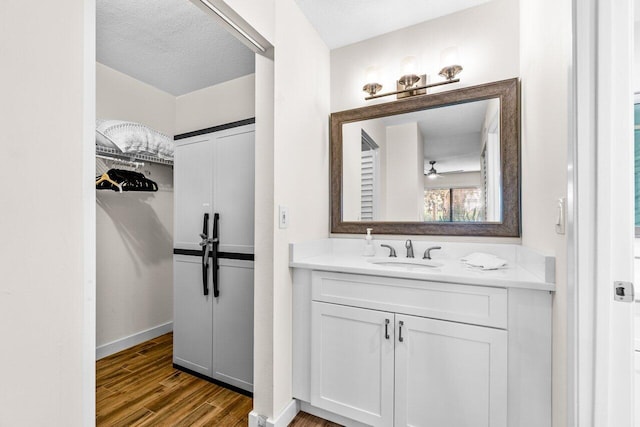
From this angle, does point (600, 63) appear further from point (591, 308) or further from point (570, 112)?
point (591, 308)

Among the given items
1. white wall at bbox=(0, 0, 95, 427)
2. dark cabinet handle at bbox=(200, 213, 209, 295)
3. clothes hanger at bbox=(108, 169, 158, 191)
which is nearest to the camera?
white wall at bbox=(0, 0, 95, 427)

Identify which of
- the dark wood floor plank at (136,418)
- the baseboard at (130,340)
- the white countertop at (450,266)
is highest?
the white countertop at (450,266)

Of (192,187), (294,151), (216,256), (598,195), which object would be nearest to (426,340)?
(598,195)

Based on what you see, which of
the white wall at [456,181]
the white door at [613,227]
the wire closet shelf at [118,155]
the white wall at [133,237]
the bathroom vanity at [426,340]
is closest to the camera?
the white door at [613,227]

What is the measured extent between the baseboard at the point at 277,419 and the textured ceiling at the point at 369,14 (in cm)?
236

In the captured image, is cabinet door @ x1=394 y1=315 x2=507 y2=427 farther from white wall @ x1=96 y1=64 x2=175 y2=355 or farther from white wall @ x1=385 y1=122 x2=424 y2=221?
white wall @ x1=96 y1=64 x2=175 y2=355

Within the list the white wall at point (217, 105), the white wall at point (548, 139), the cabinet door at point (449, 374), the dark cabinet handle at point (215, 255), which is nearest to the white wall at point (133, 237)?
the white wall at point (217, 105)

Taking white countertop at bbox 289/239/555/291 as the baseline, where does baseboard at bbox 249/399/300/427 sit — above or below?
below

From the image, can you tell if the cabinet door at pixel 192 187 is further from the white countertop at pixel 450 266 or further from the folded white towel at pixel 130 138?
the white countertop at pixel 450 266

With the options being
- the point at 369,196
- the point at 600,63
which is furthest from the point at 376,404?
the point at 600,63

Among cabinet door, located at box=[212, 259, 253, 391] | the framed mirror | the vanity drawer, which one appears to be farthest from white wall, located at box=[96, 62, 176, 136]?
the vanity drawer

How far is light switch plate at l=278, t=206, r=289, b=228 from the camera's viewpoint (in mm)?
1581

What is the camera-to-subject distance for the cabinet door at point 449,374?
123 centimetres

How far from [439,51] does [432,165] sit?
0.73 metres
